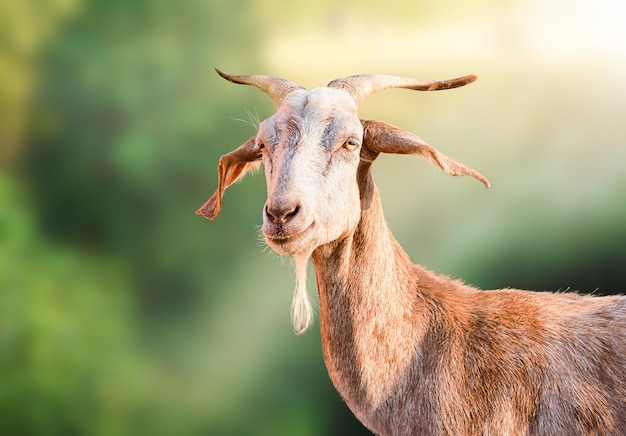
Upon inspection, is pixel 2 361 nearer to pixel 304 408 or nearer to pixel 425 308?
pixel 304 408

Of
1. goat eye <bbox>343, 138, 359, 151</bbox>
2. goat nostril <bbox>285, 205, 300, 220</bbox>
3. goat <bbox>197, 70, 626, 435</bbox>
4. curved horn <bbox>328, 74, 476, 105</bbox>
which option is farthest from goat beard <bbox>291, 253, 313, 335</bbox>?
curved horn <bbox>328, 74, 476, 105</bbox>

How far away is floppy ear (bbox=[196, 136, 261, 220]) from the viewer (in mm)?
3660

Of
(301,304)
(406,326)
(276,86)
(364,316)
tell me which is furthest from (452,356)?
(276,86)

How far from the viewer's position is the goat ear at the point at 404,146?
329cm

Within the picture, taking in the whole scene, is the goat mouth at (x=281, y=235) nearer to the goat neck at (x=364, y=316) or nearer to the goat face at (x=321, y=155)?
the goat face at (x=321, y=155)

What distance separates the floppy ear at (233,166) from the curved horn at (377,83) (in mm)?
520

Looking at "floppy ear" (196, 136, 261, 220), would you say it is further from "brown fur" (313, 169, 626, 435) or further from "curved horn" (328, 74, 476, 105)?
"brown fur" (313, 169, 626, 435)

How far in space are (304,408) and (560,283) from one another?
7.57 ft

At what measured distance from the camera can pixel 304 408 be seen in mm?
5738

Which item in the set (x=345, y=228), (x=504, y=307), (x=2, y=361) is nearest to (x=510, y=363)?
(x=504, y=307)

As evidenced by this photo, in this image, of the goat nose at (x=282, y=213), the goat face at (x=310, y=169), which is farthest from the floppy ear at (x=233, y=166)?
the goat nose at (x=282, y=213)

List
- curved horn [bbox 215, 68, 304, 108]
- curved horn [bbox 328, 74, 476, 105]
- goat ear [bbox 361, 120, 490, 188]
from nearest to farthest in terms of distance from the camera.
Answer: goat ear [bbox 361, 120, 490, 188] < curved horn [bbox 328, 74, 476, 105] < curved horn [bbox 215, 68, 304, 108]

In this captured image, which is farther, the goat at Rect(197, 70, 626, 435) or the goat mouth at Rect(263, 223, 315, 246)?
the goat at Rect(197, 70, 626, 435)

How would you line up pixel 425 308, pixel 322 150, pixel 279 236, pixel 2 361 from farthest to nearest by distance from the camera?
pixel 2 361 < pixel 425 308 < pixel 322 150 < pixel 279 236
